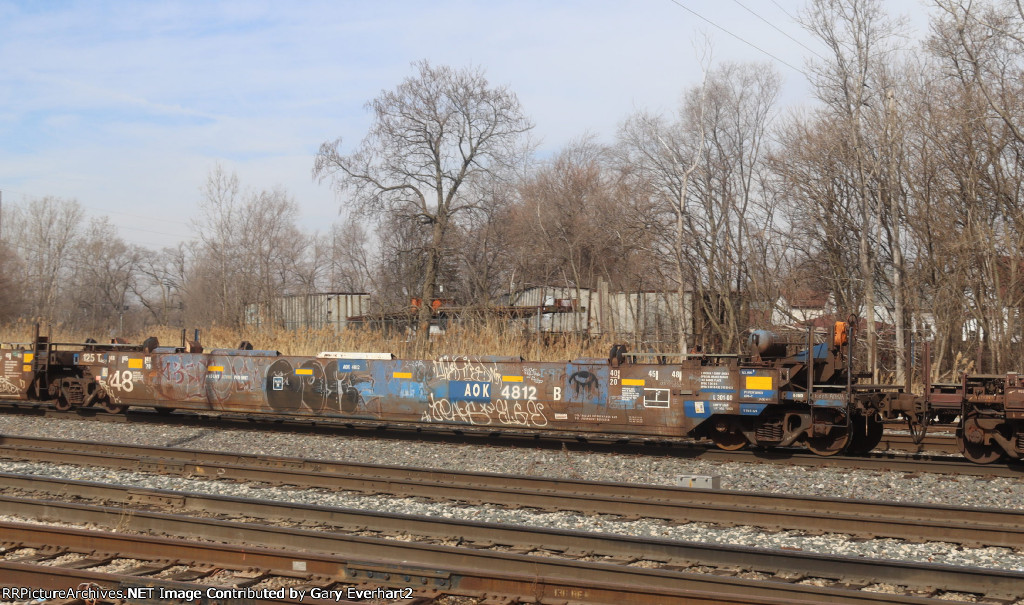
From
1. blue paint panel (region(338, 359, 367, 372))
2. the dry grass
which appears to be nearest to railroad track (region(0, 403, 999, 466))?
blue paint panel (region(338, 359, 367, 372))

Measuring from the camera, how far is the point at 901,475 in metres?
11.2

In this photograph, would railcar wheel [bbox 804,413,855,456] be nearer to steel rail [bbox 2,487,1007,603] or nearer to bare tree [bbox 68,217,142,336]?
steel rail [bbox 2,487,1007,603]

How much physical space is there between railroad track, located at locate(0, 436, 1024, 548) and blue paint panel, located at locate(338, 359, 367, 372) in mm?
4194

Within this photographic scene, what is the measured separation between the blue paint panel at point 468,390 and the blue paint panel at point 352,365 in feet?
6.60

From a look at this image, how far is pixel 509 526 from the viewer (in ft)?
25.3

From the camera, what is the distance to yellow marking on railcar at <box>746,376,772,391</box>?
41.7 feet

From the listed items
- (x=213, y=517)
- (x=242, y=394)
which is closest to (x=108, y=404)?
(x=242, y=394)

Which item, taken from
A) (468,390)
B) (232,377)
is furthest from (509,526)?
(232,377)

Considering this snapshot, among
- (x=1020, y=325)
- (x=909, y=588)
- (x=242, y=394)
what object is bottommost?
(x=909, y=588)

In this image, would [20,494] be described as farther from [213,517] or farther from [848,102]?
[848,102]

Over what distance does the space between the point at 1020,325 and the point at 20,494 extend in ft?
74.8

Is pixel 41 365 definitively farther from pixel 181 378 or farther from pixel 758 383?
pixel 758 383

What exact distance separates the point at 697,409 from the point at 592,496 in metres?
4.64

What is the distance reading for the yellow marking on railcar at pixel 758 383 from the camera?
41.7 ft
